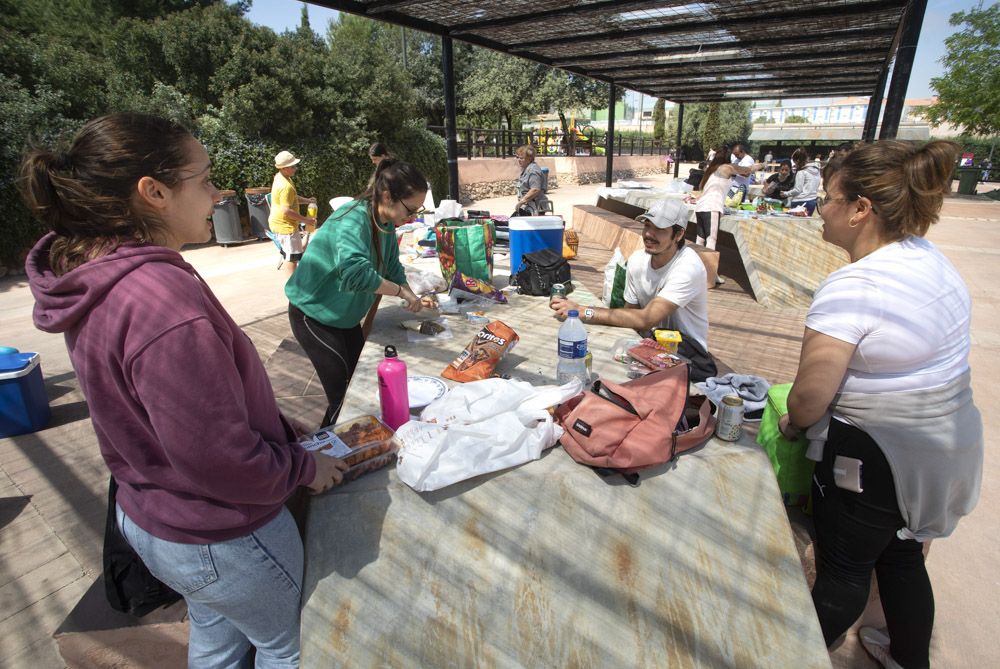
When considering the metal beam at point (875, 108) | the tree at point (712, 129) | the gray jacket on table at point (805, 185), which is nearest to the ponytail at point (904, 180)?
the metal beam at point (875, 108)

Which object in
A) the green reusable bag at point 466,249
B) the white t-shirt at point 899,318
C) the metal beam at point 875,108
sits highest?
the metal beam at point 875,108

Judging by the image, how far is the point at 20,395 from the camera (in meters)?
3.62

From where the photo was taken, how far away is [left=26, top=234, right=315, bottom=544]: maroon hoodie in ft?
3.27

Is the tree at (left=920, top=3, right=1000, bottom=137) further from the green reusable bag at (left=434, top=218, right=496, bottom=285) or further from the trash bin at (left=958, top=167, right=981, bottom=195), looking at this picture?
the green reusable bag at (left=434, top=218, right=496, bottom=285)

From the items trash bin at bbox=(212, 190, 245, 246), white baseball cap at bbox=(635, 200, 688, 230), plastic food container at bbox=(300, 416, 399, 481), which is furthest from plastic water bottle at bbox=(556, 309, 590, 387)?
trash bin at bbox=(212, 190, 245, 246)

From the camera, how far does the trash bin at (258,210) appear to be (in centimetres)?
1007

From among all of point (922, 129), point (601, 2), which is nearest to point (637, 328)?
point (601, 2)

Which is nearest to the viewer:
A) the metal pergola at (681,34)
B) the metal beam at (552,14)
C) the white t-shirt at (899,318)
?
the white t-shirt at (899,318)

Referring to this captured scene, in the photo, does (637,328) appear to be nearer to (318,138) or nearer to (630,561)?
(630,561)

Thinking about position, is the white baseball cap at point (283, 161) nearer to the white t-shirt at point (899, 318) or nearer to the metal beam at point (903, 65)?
the metal beam at point (903, 65)

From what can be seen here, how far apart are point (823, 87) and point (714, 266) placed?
987cm

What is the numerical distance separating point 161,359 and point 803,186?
12.2 metres

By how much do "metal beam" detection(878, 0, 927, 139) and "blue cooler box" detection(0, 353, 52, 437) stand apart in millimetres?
6993

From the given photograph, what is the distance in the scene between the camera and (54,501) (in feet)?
9.95
